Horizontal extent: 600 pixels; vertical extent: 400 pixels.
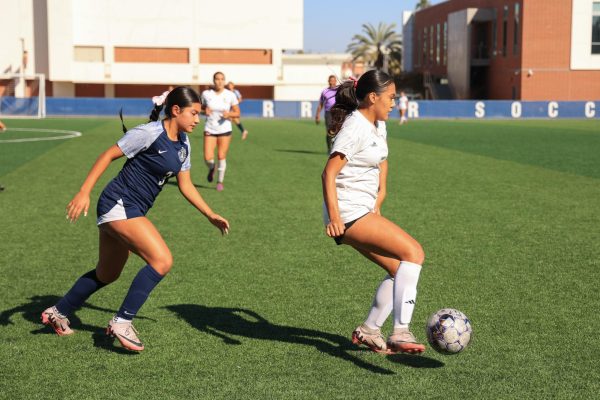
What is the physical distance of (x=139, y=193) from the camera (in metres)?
6.14

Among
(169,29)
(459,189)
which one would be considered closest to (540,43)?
(169,29)

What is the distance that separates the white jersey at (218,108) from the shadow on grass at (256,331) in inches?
346

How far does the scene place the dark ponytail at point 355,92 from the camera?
18.5 ft

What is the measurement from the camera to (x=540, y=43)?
6506cm

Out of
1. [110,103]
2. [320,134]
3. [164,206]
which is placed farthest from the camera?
[110,103]

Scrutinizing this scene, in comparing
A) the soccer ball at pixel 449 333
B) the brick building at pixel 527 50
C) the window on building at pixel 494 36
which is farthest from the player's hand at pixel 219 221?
the window on building at pixel 494 36

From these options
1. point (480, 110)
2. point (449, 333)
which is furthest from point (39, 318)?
point (480, 110)

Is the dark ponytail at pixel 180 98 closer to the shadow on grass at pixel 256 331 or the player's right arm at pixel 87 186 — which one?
the player's right arm at pixel 87 186

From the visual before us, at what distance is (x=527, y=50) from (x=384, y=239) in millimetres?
62937

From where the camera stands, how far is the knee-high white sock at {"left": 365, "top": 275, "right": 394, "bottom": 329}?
5941 mm

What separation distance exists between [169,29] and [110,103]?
53.9 feet

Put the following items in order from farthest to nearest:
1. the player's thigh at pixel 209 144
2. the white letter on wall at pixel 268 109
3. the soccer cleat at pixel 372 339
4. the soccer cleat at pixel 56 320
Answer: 1. the white letter on wall at pixel 268 109
2. the player's thigh at pixel 209 144
3. the soccer cleat at pixel 56 320
4. the soccer cleat at pixel 372 339

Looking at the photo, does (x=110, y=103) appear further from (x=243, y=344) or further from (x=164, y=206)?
(x=243, y=344)

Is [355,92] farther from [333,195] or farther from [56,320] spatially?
[56,320]
